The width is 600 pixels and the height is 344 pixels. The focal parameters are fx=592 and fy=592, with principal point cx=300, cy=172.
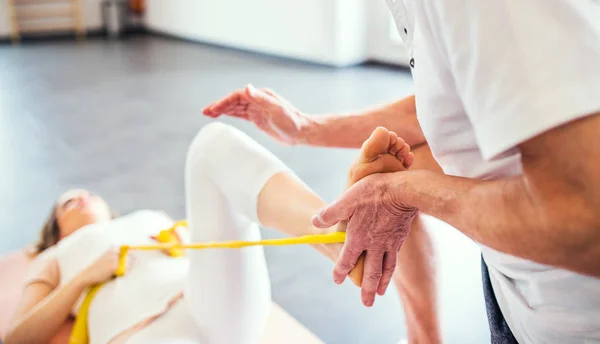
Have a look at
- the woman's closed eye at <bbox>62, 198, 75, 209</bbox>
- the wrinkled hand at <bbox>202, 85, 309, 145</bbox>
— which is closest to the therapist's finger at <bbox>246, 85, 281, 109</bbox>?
the wrinkled hand at <bbox>202, 85, 309, 145</bbox>

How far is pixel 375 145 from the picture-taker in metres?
0.86

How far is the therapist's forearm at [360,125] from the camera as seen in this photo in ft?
4.01

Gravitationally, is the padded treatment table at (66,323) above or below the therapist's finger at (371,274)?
below

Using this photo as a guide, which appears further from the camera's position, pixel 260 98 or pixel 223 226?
pixel 260 98

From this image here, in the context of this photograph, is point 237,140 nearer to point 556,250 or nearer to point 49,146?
point 556,250

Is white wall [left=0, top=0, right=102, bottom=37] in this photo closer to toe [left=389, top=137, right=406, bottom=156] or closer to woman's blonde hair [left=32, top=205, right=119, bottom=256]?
woman's blonde hair [left=32, top=205, right=119, bottom=256]

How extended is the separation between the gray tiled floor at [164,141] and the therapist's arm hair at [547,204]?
27.8 inches

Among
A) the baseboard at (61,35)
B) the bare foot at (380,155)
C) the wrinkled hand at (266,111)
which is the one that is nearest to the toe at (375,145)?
the bare foot at (380,155)

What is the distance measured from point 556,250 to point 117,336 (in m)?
0.94

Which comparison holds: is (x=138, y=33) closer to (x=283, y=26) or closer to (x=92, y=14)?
(x=92, y=14)

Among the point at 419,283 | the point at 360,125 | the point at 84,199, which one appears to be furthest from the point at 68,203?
the point at 419,283

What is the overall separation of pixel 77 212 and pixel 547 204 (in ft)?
4.70

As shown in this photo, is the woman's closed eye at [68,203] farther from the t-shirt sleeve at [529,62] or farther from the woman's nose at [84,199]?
the t-shirt sleeve at [529,62]

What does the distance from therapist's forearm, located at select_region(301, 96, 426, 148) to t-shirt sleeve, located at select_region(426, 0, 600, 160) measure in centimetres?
62
